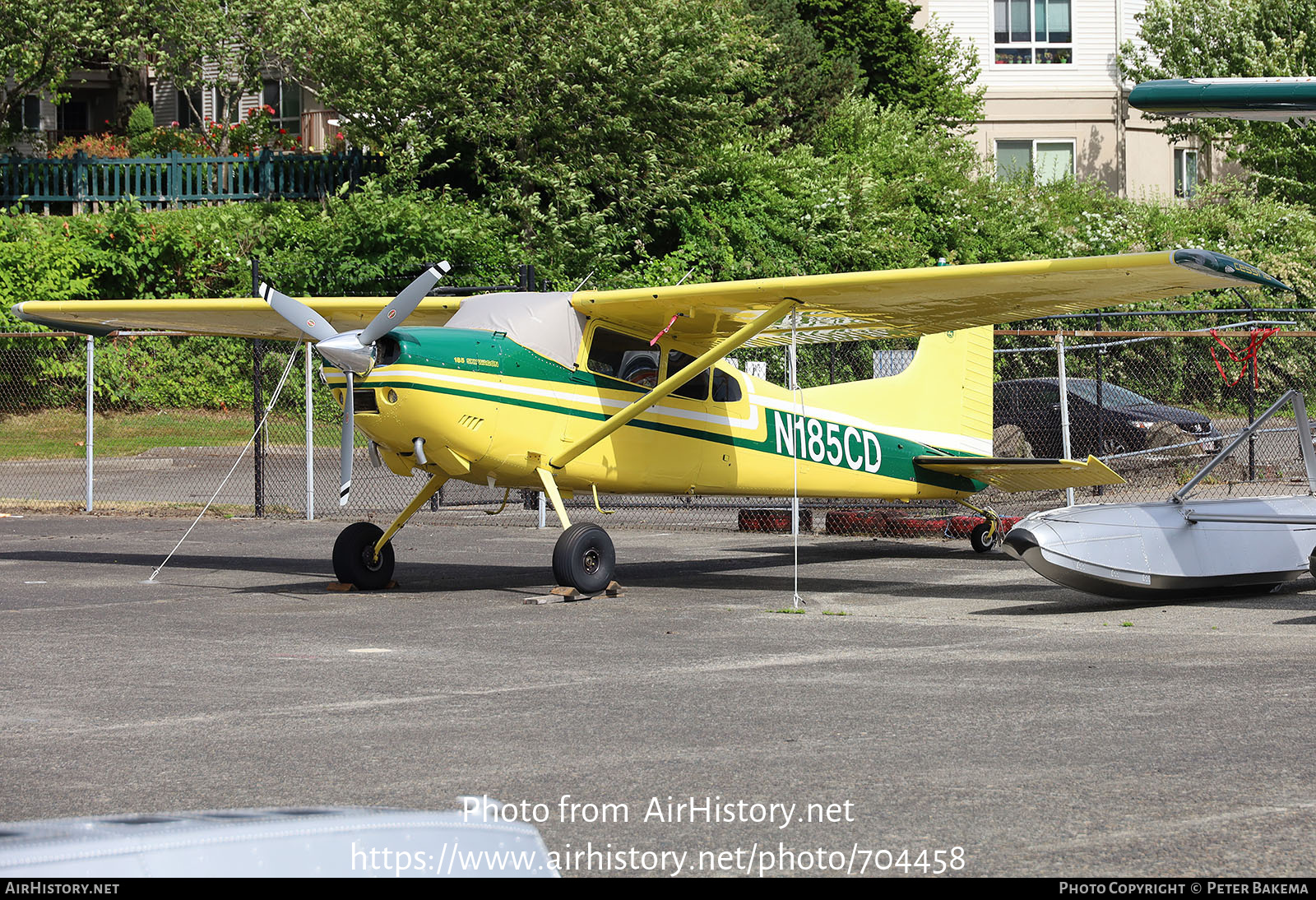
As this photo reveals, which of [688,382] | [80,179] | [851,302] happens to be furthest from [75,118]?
[851,302]

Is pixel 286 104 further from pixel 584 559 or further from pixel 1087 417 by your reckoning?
pixel 584 559

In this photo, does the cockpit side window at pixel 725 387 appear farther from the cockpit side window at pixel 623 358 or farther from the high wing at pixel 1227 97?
the high wing at pixel 1227 97

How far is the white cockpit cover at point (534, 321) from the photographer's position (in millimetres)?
11648

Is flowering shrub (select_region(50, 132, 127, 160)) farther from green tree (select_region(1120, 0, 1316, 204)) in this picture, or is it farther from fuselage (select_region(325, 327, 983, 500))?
green tree (select_region(1120, 0, 1316, 204))

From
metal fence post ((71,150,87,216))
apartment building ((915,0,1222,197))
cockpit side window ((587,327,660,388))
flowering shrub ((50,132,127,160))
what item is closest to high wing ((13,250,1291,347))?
cockpit side window ((587,327,660,388))

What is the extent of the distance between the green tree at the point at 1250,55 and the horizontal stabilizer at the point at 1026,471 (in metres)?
27.0

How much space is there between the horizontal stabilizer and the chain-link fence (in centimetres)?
116

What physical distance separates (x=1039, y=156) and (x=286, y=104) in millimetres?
21416

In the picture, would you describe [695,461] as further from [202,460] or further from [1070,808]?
[202,460]

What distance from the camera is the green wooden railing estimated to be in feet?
101

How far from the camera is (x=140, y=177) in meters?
31.8
